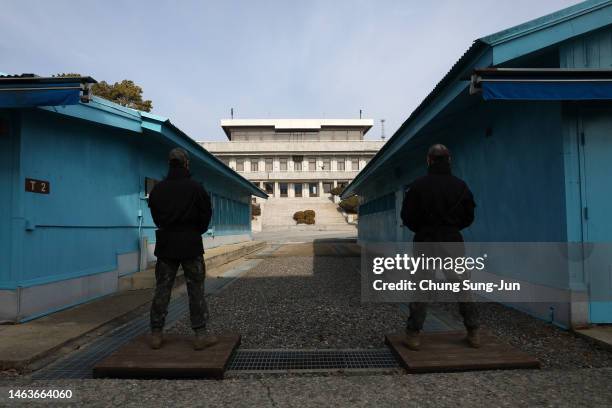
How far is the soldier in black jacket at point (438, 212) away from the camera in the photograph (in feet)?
11.8

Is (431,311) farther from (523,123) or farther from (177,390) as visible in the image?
(177,390)

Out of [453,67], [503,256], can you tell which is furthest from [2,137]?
[503,256]

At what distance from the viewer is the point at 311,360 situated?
12.3 ft

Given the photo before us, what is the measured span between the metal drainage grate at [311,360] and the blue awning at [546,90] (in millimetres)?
2979

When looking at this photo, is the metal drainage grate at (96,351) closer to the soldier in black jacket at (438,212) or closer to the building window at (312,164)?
the soldier in black jacket at (438,212)

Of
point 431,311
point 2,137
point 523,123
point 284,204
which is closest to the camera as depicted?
point 2,137

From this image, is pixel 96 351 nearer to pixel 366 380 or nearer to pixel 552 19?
pixel 366 380

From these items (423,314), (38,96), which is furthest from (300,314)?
(38,96)

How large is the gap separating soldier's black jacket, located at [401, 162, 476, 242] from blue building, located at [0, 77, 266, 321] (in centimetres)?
386

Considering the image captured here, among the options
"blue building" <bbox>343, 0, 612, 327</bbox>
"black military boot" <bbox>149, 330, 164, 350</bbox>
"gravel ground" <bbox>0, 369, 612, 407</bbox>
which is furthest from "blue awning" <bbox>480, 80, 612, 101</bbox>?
"black military boot" <bbox>149, 330, 164, 350</bbox>

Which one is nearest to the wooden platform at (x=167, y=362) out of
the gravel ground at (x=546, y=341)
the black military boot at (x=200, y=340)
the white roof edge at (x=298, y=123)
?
the black military boot at (x=200, y=340)

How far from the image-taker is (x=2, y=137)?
5027 mm

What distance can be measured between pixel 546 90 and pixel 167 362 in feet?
15.5

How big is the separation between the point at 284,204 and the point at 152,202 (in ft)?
147
